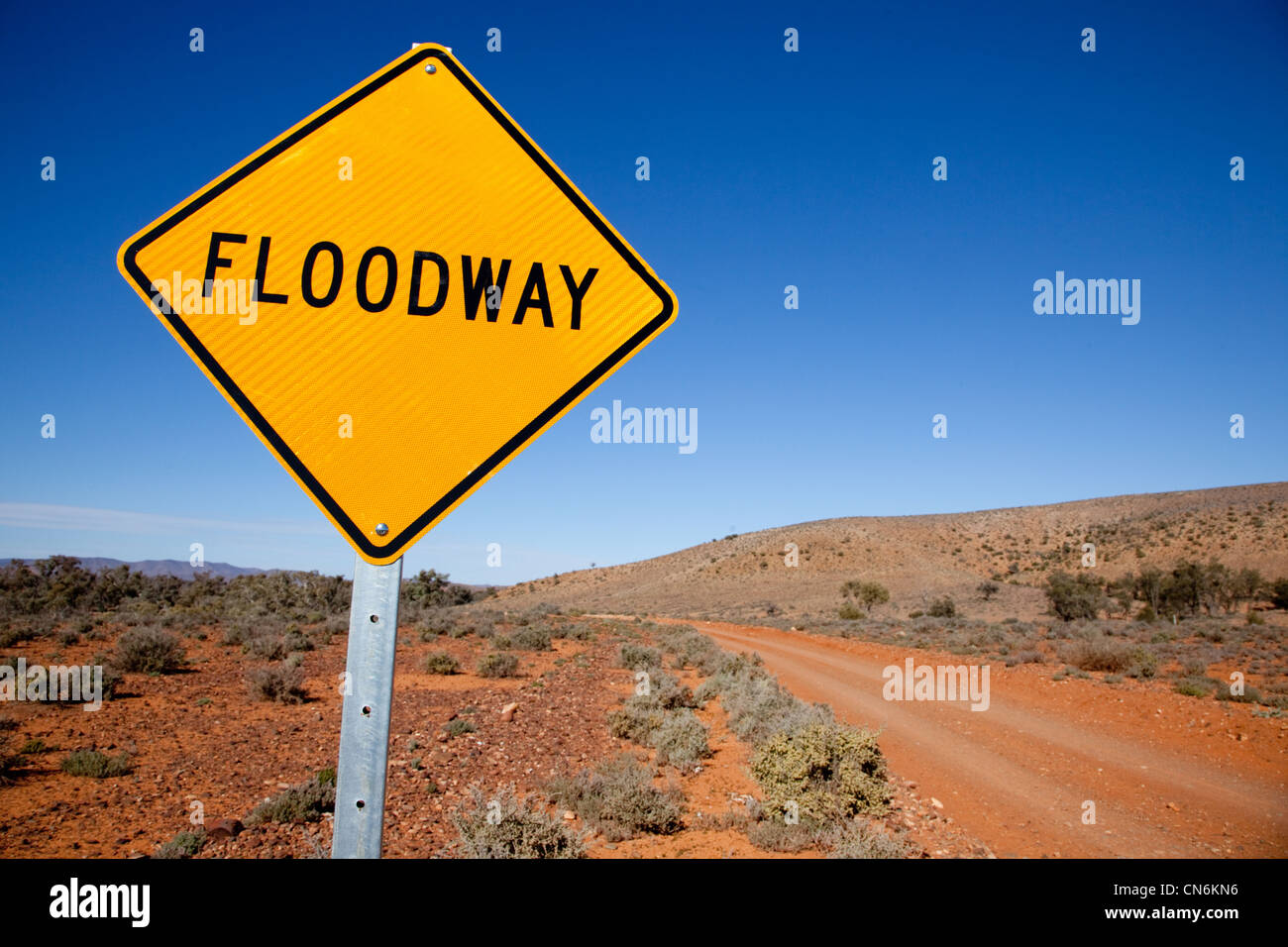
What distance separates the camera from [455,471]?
162 centimetres

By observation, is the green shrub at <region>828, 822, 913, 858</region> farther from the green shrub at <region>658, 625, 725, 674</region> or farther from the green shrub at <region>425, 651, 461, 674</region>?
the green shrub at <region>425, 651, 461, 674</region>

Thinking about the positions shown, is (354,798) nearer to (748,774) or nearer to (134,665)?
(748,774)

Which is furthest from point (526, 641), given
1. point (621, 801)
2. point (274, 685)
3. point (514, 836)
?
point (514, 836)

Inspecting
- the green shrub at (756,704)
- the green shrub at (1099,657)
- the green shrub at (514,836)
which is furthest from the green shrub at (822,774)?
the green shrub at (1099,657)

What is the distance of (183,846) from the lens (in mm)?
5500

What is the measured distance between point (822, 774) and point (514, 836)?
3870mm

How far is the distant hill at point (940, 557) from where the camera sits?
54062 millimetres

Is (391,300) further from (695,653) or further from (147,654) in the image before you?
(695,653)

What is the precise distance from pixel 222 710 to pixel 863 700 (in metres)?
11.7

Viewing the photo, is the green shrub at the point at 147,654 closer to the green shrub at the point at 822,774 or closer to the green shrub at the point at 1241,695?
the green shrub at the point at 822,774

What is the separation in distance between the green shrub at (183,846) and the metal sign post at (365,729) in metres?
5.57

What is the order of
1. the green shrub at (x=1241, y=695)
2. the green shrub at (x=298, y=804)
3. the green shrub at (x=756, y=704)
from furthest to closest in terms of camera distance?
the green shrub at (x=1241, y=695) → the green shrub at (x=756, y=704) → the green shrub at (x=298, y=804)

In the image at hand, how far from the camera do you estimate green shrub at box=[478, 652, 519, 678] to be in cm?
1466
